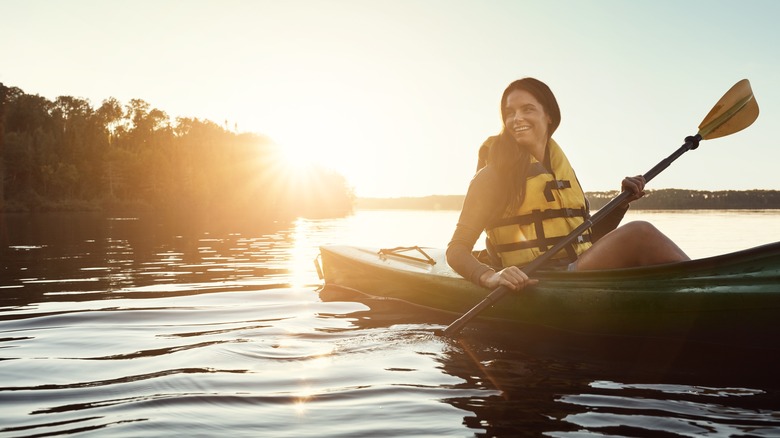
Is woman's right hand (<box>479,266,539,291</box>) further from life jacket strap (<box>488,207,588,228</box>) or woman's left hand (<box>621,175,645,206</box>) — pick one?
woman's left hand (<box>621,175,645,206</box>)

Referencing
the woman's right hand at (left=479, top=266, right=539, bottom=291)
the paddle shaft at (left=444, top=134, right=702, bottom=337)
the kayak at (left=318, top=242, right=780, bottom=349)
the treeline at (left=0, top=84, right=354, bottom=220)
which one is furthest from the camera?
the treeline at (left=0, top=84, right=354, bottom=220)

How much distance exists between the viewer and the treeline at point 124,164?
5281cm

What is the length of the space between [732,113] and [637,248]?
1.94m

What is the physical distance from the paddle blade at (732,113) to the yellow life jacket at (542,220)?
134 cm

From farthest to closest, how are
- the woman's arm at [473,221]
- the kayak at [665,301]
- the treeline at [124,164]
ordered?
the treeline at [124,164]
the woman's arm at [473,221]
the kayak at [665,301]

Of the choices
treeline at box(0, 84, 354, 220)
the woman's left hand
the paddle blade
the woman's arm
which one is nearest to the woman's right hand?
the woman's arm

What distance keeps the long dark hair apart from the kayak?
1.78 feet

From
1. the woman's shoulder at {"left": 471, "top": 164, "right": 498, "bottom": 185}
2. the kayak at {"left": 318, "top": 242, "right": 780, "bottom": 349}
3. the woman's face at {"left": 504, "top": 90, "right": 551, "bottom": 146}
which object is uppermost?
the woman's face at {"left": 504, "top": 90, "right": 551, "bottom": 146}

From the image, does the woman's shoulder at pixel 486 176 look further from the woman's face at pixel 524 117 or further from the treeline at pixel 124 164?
the treeline at pixel 124 164

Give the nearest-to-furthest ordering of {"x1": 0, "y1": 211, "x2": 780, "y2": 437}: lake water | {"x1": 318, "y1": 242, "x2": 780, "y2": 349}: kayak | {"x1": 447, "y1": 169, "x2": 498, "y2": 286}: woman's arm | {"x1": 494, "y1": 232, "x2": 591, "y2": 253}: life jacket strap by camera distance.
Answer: {"x1": 0, "y1": 211, "x2": 780, "y2": 437}: lake water
{"x1": 318, "y1": 242, "x2": 780, "y2": 349}: kayak
{"x1": 447, "y1": 169, "x2": 498, "y2": 286}: woman's arm
{"x1": 494, "y1": 232, "x2": 591, "y2": 253}: life jacket strap

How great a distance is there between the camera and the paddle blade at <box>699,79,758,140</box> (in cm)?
475

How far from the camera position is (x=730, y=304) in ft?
10.5

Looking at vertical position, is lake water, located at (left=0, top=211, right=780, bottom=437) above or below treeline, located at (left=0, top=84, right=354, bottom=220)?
below

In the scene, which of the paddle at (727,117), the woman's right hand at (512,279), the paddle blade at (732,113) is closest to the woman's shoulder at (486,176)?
the woman's right hand at (512,279)
